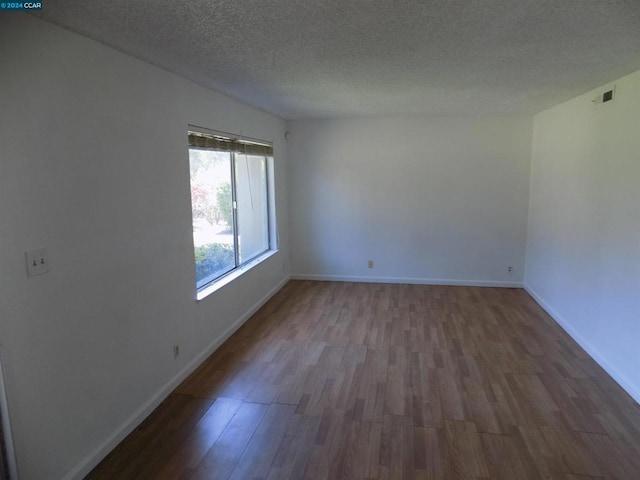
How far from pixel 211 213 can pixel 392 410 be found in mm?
2305

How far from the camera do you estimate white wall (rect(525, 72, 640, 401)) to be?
→ 2.96 meters

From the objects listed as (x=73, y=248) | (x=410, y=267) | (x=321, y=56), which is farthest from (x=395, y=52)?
(x=410, y=267)

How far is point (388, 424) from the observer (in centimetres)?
263

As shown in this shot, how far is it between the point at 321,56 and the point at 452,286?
162 inches

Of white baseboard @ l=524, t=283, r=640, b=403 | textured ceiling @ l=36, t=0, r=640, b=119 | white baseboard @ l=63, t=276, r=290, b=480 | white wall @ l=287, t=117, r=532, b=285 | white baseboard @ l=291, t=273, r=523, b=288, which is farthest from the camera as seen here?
white baseboard @ l=291, t=273, r=523, b=288

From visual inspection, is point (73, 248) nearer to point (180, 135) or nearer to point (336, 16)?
point (180, 135)

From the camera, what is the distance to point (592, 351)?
351 centimetres

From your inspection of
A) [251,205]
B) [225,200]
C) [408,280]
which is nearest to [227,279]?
[225,200]

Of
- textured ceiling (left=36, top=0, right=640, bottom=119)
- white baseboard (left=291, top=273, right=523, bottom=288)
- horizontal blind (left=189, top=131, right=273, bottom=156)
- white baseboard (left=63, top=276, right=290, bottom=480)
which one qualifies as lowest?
white baseboard (left=63, top=276, right=290, bottom=480)

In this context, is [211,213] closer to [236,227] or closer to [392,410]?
[236,227]

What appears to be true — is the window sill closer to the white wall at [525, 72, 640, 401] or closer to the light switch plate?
the light switch plate

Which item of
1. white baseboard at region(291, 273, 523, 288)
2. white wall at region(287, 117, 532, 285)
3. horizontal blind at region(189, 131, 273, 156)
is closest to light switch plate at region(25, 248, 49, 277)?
horizontal blind at region(189, 131, 273, 156)

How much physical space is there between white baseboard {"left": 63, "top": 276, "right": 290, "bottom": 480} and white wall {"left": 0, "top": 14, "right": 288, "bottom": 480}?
0.04 feet

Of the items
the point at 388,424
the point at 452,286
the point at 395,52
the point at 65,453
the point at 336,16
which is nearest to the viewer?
the point at 336,16
